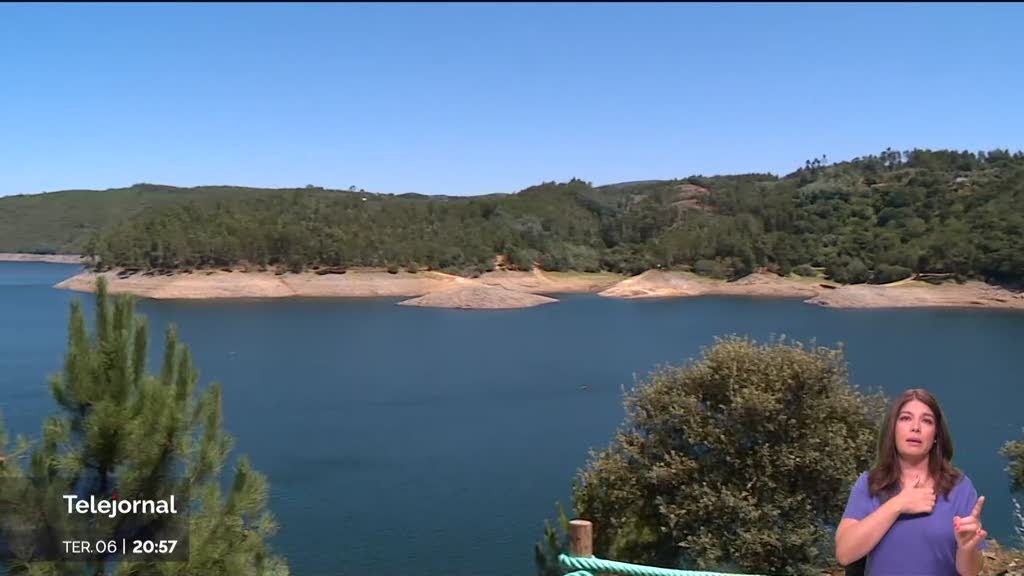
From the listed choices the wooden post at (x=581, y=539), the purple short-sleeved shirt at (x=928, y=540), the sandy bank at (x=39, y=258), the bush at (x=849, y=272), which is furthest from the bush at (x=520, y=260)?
the sandy bank at (x=39, y=258)

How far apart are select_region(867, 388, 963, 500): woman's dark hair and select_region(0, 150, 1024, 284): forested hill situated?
89.1 metres

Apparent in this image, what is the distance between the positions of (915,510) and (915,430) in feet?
1.09

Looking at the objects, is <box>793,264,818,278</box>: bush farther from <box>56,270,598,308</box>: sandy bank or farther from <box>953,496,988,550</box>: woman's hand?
<box>953,496,988,550</box>: woman's hand

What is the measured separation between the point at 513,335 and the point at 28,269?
131 metres

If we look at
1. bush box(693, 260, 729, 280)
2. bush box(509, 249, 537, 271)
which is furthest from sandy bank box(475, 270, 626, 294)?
bush box(693, 260, 729, 280)

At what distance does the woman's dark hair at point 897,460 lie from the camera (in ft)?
11.0

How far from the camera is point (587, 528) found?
4066mm

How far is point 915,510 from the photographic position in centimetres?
326

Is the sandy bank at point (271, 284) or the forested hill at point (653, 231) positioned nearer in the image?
the sandy bank at point (271, 284)

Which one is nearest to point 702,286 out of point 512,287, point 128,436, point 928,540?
point 512,287

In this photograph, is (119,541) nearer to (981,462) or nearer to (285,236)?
(981,462)

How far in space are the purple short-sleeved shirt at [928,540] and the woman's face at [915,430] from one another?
19 cm
